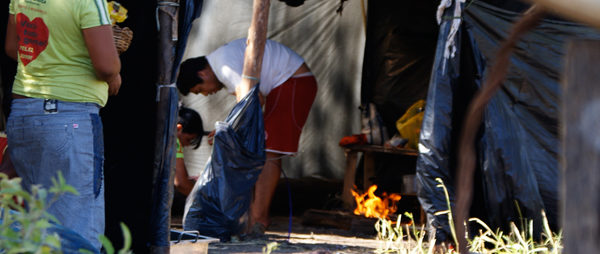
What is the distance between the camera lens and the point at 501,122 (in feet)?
15.1

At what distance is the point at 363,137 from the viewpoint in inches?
251

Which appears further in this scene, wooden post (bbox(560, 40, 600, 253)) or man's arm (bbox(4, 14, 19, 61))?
man's arm (bbox(4, 14, 19, 61))

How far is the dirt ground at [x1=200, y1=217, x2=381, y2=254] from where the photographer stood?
4717 mm

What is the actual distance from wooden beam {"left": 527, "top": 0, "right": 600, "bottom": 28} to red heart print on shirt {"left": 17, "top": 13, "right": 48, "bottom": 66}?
2.06m

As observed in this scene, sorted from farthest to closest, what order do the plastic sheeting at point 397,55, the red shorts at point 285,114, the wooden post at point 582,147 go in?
1. the plastic sheeting at point 397,55
2. the red shorts at point 285,114
3. the wooden post at point 582,147

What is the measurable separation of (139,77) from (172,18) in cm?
33

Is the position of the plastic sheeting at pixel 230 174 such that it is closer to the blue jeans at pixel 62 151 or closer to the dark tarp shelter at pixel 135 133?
the dark tarp shelter at pixel 135 133

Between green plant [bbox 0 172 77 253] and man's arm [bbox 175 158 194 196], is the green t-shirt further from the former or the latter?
man's arm [bbox 175 158 194 196]

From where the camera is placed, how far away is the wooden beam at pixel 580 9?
0.95 m

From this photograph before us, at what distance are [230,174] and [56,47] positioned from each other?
2.29 meters

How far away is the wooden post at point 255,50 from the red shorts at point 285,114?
474mm

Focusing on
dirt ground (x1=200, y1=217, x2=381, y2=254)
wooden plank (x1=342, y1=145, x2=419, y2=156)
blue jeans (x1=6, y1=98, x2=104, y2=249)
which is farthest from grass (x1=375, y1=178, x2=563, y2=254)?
blue jeans (x1=6, y1=98, x2=104, y2=249)

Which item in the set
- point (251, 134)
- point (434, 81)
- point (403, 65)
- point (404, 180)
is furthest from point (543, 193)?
point (403, 65)

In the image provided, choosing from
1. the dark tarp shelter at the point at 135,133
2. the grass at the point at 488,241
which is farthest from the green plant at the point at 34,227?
the grass at the point at 488,241
